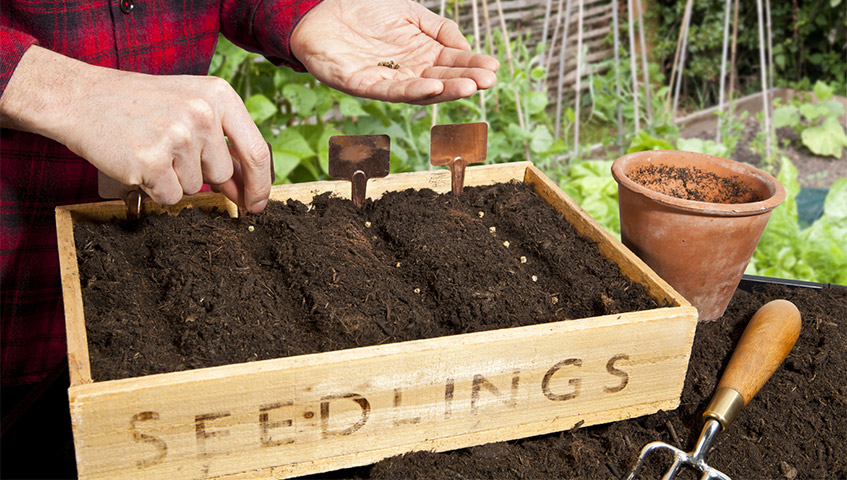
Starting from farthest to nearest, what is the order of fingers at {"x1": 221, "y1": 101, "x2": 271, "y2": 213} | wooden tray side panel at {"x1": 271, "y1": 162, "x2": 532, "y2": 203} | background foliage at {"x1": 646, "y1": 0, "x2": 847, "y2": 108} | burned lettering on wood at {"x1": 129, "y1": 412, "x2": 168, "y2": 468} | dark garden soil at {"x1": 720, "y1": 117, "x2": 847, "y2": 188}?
background foliage at {"x1": 646, "y1": 0, "x2": 847, "y2": 108} → dark garden soil at {"x1": 720, "y1": 117, "x2": 847, "y2": 188} → wooden tray side panel at {"x1": 271, "y1": 162, "x2": 532, "y2": 203} → fingers at {"x1": 221, "y1": 101, "x2": 271, "y2": 213} → burned lettering on wood at {"x1": 129, "y1": 412, "x2": 168, "y2": 468}

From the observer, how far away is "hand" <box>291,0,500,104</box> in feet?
5.09

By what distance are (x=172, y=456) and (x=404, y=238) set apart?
24.4 inches

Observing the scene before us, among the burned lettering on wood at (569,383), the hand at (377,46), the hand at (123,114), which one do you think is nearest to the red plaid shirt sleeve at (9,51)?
the hand at (123,114)

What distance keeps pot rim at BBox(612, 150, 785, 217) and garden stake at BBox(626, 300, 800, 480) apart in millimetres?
203

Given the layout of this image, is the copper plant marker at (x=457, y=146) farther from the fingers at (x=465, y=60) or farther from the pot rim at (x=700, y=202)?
the pot rim at (x=700, y=202)

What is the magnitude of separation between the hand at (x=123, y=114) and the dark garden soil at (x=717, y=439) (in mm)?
579

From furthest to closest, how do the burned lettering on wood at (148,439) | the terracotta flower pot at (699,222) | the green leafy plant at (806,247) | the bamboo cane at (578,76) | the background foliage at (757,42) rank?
the background foliage at (757,42) → the bamboo cane at (578,76) → the green leafy plant at (806,247) → the terracotta flower pot at (699,222) → the burned lettering on wood at (148,439)

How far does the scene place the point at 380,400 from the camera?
3.36ft

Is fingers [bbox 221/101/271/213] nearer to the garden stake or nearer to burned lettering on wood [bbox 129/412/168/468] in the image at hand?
burned lettering on wood [bbox 129/412/168/468]

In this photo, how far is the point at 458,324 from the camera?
45.2 inches

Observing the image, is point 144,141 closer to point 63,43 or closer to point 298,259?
point 298,259

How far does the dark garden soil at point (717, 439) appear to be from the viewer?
1.07 metres

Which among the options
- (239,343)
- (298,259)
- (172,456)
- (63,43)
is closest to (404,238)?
(298,259)

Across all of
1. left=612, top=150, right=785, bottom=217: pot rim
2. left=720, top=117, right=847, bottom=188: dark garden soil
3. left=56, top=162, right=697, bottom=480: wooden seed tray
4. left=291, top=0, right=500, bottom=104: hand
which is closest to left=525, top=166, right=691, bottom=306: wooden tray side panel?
left=56, top=162, right=697, bottom=480: wooden seed tray
